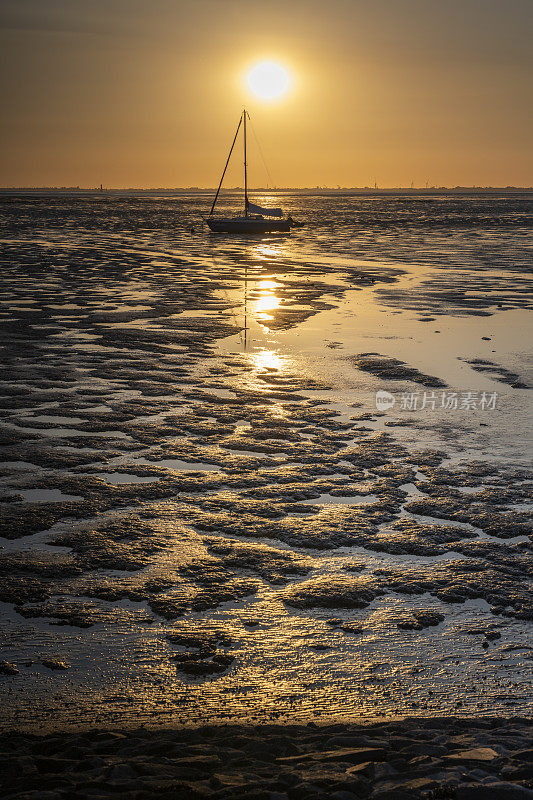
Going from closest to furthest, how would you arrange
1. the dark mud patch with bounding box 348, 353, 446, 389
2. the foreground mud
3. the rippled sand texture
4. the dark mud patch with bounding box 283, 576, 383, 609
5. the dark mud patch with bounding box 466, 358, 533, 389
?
the foreground mud
the rippled sand texture
the dark mud patch with bounding box 283, 576, 383, 609
the dark mud patch with bounding box 466, 358, 533, 389
the dark mud patch with bounding box 348, 353, 446, 389

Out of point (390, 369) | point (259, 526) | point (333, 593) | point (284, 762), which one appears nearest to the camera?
point (284, 762)

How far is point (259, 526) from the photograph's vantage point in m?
7.31

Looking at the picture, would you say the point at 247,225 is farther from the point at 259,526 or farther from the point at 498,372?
the point at 259,526

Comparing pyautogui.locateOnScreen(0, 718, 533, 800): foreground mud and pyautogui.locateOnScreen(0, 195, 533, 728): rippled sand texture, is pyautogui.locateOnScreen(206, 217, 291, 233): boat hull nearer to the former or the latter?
pyautogui.locateOnScreen(0, 195, 533, 728): rippled sand texture

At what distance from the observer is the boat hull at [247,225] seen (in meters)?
61.1

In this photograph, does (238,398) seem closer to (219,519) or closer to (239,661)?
(219,519)

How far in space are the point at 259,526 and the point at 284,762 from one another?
340 cm

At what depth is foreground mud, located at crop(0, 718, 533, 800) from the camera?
3.70 meters

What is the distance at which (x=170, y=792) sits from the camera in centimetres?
368

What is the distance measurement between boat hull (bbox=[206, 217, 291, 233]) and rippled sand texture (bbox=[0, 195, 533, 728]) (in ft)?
146

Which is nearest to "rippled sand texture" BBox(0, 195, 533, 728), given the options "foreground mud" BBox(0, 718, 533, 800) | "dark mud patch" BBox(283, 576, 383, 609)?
"dark mud patch" BBox(283, 576, 383, 609)

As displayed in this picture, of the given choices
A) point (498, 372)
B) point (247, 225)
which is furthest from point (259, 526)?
point (247, 225)

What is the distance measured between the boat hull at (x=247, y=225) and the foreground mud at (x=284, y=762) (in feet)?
193

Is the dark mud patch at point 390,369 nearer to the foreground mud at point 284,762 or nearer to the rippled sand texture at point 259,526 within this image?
the rippled sand texture at point 259,526
